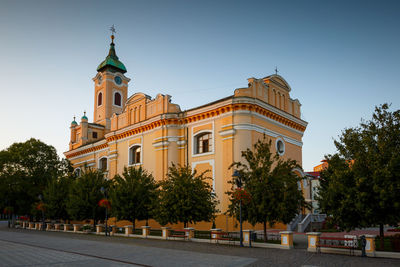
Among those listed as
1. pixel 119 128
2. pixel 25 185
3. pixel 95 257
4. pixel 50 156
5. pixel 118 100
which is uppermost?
pixel 118 100

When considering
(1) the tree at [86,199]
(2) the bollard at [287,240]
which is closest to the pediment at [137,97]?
(1) the tree at [86,199]

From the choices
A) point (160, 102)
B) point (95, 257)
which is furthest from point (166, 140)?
point (95, 257)

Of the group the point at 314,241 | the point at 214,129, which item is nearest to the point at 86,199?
the point at 214,129

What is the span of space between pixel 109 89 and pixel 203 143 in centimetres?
2478

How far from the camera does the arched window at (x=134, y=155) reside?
115ft

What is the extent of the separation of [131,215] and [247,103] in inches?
504

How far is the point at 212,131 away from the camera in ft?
93.6

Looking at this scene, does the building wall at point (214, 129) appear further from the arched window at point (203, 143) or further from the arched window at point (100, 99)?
the arched window at point (100, 99)

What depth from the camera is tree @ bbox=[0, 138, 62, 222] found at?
38.4 metres

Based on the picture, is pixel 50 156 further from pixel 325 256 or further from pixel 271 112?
pixel 325 256

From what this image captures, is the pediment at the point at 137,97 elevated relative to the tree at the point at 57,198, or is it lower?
elevated

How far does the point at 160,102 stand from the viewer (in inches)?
1265

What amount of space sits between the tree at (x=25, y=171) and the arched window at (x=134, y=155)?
9.72 meters

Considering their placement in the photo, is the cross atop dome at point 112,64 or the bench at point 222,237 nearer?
the bench at point 222,237
